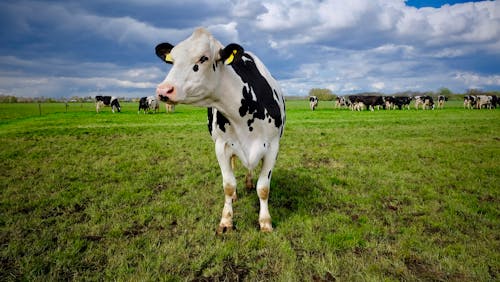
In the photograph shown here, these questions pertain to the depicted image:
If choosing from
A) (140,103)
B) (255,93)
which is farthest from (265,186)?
(140,103)

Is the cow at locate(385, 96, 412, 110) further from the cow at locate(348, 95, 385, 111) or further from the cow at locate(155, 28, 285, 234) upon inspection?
the cow at locate(155, 28, 285, 234)

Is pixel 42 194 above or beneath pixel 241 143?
beneath

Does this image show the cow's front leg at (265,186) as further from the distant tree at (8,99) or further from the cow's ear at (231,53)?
the distant tree at (8,99)

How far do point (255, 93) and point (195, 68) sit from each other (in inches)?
41.4

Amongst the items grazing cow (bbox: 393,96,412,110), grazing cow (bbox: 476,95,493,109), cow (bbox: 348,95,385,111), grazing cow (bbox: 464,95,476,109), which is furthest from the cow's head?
grazing cow (bbox: 464,95,476,109)

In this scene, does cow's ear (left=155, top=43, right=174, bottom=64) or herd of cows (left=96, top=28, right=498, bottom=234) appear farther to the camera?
cow's ear (left=155, top=43, right=174, bottom=64)

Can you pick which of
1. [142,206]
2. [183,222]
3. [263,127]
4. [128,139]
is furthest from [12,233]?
[128,139]

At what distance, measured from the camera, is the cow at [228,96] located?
317 cm

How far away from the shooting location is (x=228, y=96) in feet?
12.2

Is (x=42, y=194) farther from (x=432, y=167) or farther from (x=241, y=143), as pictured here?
(x=432, y=167)

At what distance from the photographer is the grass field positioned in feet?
10.5

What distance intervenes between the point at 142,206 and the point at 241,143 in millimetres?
2280

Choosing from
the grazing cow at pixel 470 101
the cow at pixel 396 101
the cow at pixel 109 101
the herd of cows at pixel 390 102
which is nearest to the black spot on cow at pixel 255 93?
the cow at pixel 109 101

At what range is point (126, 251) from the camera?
11.6 feet
